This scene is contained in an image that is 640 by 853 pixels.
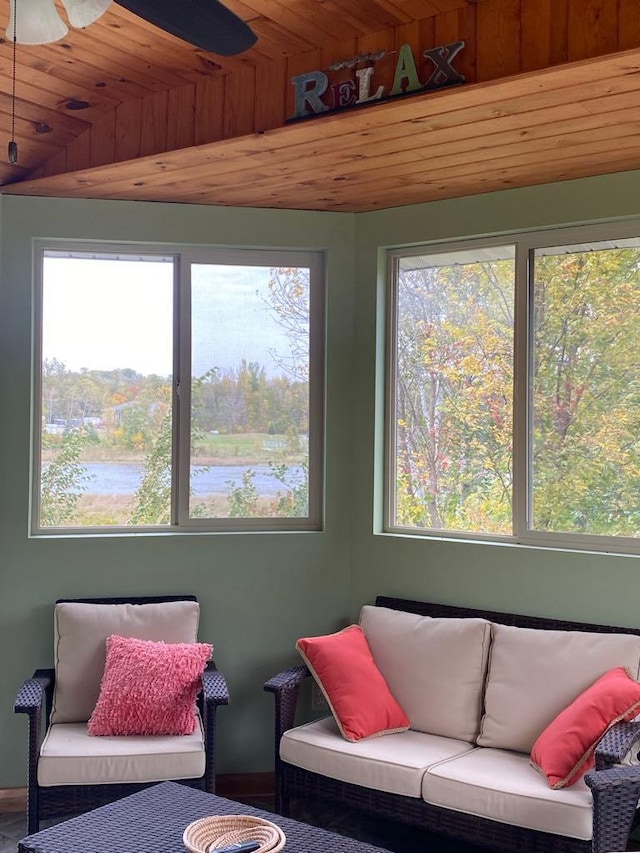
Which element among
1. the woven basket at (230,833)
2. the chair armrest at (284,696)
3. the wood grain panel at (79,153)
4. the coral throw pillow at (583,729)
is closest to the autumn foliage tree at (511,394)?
the coral throw pillow at (583,729)

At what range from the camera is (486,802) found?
9.14 feet

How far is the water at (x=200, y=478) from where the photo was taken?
12.9ft

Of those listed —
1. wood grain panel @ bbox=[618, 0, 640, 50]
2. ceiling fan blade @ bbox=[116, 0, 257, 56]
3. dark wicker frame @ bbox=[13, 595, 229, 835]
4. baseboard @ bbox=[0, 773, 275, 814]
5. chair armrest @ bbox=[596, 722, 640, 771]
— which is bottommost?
baseboard @ bbox=[0, 773, 275, 814]

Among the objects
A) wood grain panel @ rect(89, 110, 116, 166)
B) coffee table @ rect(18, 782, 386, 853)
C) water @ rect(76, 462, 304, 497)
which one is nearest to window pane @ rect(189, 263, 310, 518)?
water @ rect(76, 462, 304, 497)

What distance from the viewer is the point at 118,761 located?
3047 mm

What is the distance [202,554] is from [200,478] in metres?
0.35

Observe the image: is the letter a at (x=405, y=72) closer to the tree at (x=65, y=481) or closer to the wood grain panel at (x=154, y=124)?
the wood grain panel at (x=154, y=124)

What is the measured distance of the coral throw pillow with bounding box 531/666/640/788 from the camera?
274 centimetres

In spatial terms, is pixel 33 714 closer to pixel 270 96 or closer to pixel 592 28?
pixel 270 96

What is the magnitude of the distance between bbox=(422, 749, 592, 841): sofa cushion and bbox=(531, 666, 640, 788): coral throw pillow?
0.19 feet

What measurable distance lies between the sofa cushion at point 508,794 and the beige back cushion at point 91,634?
1228mm

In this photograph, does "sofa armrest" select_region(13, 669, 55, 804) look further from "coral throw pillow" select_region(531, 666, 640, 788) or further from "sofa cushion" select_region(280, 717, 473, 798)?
"coral throw pillow" select_region(531, 666, 640, 788)

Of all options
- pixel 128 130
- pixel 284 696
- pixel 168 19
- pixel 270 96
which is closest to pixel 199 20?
pixel 168 19

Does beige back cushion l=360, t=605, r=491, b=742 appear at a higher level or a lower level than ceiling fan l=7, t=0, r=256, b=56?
lower
